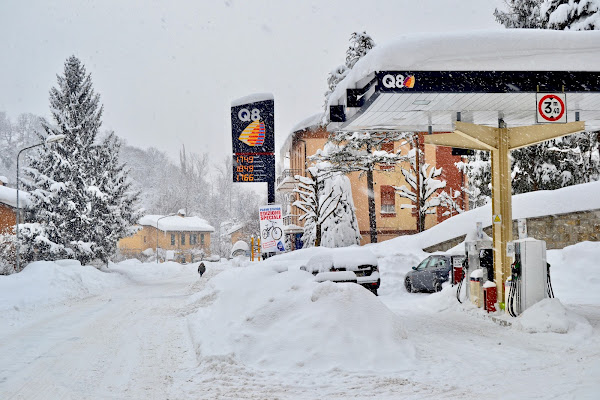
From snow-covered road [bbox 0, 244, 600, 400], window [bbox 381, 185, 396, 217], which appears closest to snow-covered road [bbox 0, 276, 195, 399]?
snow-covered road [bbox 0, 244, 600, 400]

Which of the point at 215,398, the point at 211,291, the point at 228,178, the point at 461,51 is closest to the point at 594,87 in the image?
the point at 461,51

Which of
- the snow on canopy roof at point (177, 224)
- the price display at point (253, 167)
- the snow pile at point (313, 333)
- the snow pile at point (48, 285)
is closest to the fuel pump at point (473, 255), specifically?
the snow pile at point (313, 333)

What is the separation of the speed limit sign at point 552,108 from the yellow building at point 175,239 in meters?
76.6

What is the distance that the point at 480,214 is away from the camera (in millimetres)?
27031

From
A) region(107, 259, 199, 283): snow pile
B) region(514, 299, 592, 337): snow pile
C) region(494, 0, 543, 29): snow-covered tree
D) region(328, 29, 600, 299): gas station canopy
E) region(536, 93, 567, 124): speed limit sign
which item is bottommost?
region(107, 259, 199, 283): snow pile

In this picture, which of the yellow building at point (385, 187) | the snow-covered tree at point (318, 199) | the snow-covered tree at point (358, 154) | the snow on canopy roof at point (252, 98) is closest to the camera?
the snow on canopy roof at point (252, 98)

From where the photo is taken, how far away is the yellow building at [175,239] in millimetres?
86062

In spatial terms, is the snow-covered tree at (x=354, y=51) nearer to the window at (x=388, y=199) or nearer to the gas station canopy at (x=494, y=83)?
the window at (x=388, y=199)

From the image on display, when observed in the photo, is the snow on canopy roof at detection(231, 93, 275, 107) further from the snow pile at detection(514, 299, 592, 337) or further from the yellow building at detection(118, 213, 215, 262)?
the yellow building at detection(118, 213, 215, 262)

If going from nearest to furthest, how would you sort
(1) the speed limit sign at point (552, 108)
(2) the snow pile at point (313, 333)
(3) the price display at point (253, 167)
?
(2) the snow pile at point (313, 333)
(1) the speed limit sign at point (552, 108)
(3) the price display at point (253, 167)

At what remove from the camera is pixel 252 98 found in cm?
2433

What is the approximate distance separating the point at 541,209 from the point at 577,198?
4.96 ft

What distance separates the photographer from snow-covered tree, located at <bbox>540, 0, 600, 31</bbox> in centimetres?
2312

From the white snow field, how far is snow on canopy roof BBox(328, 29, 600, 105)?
462 cm
